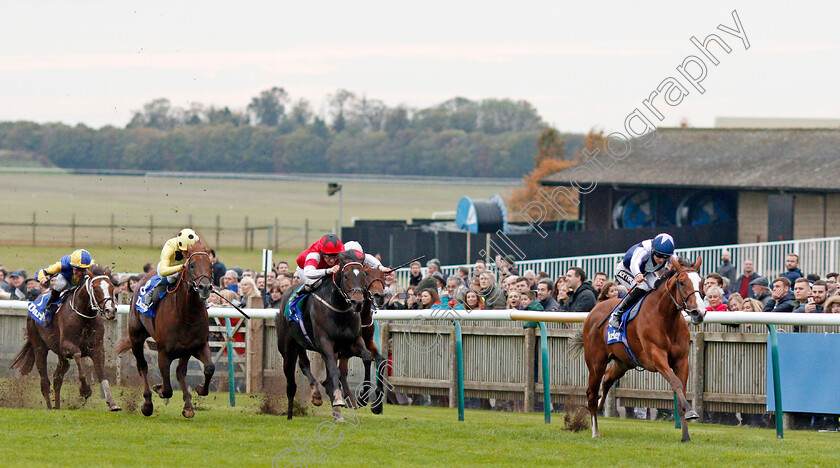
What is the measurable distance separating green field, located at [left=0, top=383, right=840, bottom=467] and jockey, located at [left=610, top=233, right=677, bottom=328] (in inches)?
35.2

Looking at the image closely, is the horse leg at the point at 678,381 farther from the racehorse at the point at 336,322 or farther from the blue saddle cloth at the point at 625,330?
the racehorse at the point at 336,322

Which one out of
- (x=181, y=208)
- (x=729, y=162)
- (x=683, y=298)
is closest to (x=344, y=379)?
(x=683, y=298)

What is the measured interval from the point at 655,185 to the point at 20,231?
2735 centimetres

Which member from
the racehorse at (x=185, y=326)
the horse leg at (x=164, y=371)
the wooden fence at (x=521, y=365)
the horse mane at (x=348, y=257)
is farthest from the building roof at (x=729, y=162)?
the horse leg at (x=164, y=371)

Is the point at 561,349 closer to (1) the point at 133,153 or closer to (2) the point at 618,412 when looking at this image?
(2) the point at 618,412

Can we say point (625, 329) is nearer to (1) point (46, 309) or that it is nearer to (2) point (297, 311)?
(2) point (297, 311)

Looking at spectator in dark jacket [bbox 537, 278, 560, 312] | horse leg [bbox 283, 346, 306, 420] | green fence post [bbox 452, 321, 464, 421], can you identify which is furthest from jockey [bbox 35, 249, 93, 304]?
spectator in dark jacket [bbox 537, 278, 560, 312]

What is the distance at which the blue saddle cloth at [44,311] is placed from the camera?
10719 mm

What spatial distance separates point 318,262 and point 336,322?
59 cm

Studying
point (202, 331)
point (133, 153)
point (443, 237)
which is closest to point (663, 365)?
point (202, 331)

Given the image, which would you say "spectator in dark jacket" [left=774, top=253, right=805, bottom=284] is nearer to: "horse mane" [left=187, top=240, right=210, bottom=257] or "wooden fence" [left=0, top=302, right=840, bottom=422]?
"wooden fence" [left=0, top=302, right=840, bottom=422]

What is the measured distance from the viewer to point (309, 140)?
6888cm

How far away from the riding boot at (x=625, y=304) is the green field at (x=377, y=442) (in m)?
0.79

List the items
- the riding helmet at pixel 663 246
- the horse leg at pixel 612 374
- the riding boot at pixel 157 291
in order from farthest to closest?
the riding boot at pixel 157 291, the horse leg at pixel 612 374, the riding helmet at pixel 663 246
